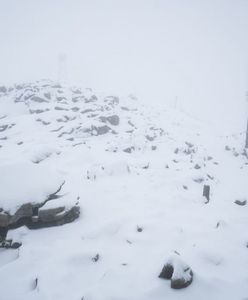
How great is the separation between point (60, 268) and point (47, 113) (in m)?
21.5

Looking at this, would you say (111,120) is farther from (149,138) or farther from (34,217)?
(34,217)

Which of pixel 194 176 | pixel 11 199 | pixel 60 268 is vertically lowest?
pixel 194 176

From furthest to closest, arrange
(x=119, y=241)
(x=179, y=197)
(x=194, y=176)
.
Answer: (x=194, y=176) < (x=179, y=197) < (x=119, y=241)

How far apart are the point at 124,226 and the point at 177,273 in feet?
9.23

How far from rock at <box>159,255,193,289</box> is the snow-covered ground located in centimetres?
14

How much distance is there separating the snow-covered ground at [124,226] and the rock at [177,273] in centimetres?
14

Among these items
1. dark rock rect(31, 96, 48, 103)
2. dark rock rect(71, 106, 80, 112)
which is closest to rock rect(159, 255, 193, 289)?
dark rock rect(71, 106, 80, 112)

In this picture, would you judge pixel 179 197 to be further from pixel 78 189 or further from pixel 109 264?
pixel 109 264

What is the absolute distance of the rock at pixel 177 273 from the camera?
17.3 feet

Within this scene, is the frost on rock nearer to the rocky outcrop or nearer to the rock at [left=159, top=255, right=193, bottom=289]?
the rocky outcrop

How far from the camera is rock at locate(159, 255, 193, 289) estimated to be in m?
5.27

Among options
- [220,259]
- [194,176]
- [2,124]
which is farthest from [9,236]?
[2,124]

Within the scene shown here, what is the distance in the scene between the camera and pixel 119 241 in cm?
713

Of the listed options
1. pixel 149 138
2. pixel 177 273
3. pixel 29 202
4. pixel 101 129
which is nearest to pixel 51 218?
pixel 29 202
